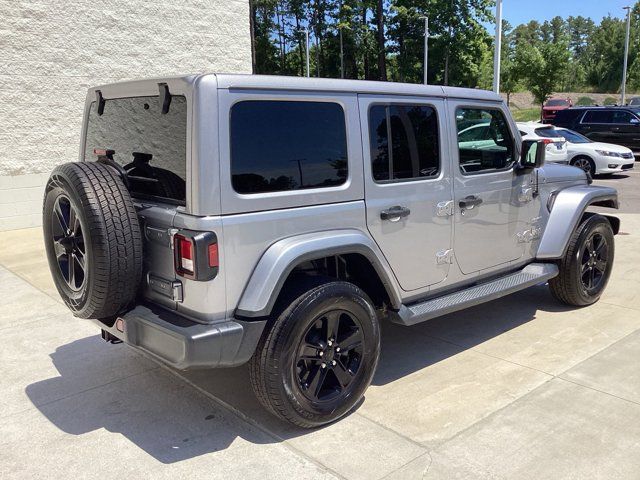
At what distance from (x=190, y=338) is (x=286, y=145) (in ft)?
3.77

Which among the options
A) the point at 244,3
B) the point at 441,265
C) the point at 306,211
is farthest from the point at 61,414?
the point at 244,3

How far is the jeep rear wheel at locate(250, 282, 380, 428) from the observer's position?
3146 mm

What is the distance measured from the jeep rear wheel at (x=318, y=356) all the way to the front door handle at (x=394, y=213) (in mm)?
509

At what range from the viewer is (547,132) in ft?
51.3

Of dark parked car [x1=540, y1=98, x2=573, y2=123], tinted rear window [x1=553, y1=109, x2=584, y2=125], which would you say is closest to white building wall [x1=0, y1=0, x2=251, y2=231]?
tinted rear window [x1=553, y1=109, x2=584, y2=125]

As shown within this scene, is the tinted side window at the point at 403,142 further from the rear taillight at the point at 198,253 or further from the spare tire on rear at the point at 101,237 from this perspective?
the spare tire on rear at the point at 101,237

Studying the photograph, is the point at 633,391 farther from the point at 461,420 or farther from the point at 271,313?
the point at 271,313

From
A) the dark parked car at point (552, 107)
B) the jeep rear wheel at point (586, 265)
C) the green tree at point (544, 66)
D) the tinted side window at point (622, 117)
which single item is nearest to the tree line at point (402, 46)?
the green tree at point (544, 66)

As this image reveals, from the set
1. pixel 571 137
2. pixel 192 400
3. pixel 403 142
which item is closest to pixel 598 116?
pixel 571 137

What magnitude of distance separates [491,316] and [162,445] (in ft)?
10.7

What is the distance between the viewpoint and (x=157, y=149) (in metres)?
3.27

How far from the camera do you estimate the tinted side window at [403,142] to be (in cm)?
369

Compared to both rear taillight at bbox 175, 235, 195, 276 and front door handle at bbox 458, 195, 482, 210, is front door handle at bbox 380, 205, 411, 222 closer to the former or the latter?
front door handle at bbox 458, 195, 482, 210

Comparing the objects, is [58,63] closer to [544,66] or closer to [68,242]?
[68,242]
